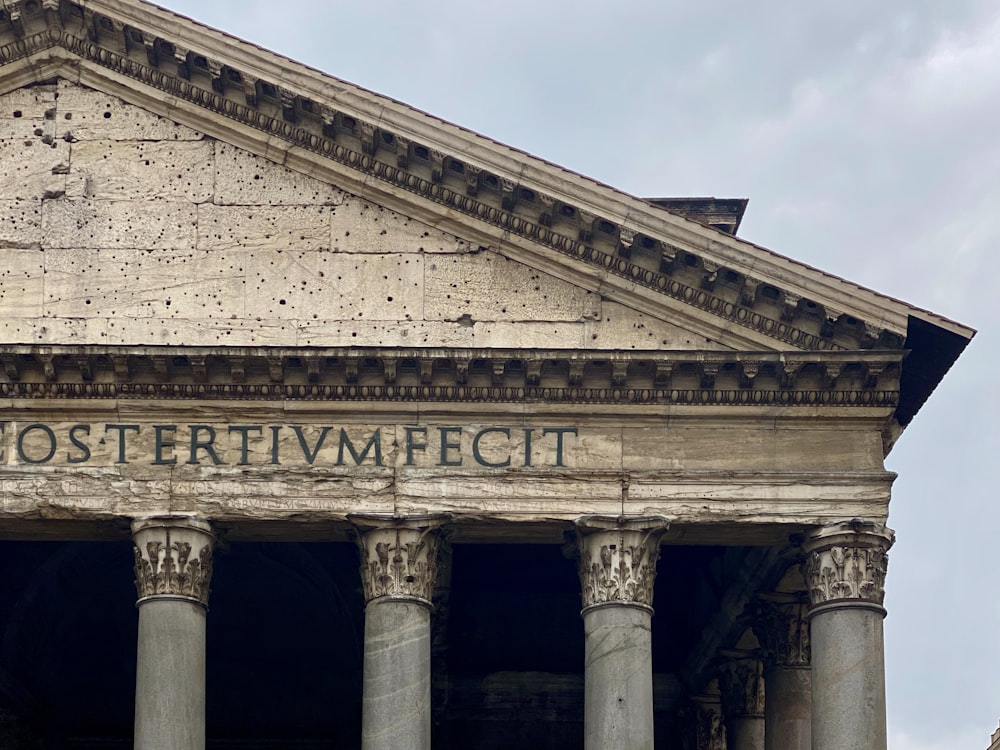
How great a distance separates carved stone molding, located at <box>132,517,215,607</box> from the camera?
77.0 feet

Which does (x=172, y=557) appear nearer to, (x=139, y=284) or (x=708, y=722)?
(x=139, y=284)

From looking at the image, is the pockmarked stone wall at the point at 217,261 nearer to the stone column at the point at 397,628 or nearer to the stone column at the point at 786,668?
the stone column at the point at 397,628

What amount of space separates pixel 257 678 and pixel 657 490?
8.73m

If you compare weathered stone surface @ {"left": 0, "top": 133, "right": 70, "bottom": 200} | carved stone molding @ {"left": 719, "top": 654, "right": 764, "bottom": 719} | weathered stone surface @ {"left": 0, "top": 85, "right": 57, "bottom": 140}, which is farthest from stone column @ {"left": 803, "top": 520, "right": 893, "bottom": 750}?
weathered stone surface @ {"left": 0, "top": 85, "right": 57, "bottom": 140}

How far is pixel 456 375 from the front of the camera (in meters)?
23.9

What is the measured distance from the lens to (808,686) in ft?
88.4

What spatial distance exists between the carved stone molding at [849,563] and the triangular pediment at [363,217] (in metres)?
1.91

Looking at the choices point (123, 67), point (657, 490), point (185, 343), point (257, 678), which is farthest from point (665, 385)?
point (257, 678)

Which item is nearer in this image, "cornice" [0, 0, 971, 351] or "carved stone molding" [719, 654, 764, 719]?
"cornice" [0, 0, 971, 351]

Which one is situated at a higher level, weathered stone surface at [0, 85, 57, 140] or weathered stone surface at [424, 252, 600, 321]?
weathered stone surface at [0, 85, 57, 140]

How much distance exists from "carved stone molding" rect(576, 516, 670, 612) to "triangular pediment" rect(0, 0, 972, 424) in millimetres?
1953

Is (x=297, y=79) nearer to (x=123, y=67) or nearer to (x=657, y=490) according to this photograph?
(x=123, y=67)

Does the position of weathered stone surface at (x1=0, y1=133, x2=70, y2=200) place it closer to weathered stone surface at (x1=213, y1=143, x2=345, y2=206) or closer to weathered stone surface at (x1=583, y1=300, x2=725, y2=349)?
weathered stone surface at (x1=213, y1=143, x2=345, y2=206)

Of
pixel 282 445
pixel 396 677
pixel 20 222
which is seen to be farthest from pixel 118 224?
pixel 396 677
